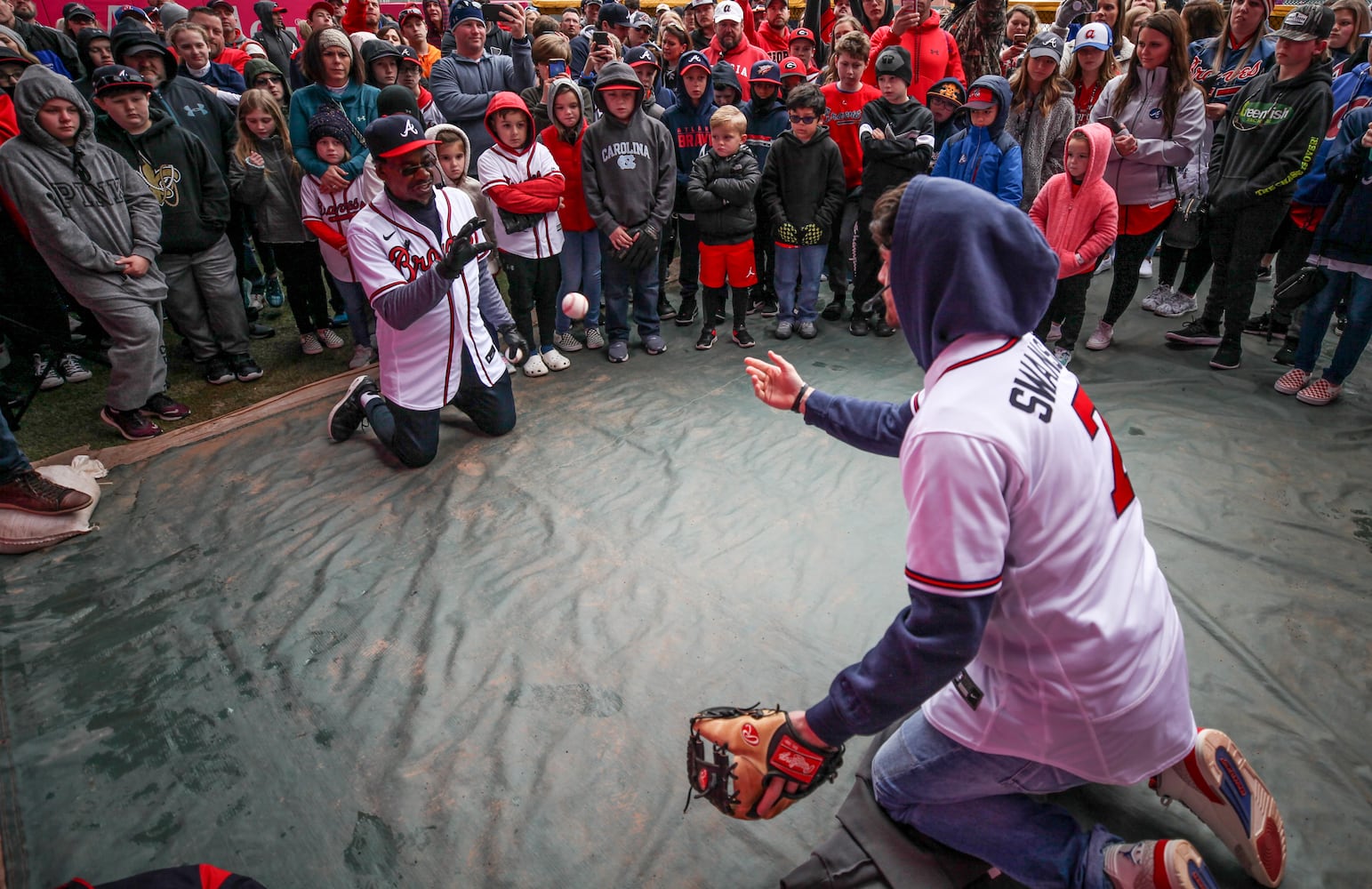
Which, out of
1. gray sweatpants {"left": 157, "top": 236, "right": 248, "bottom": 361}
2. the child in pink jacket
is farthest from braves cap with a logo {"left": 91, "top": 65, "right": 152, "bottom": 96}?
the child in pink jacket

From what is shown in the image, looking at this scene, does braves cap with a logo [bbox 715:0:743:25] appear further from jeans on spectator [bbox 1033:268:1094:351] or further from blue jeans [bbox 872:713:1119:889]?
blue jeans [bbox 872:713:1119:889]

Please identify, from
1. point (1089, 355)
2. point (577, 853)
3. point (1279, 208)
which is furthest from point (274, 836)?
point (1279, 208)

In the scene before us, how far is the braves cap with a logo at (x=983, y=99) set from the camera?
4.36 metres

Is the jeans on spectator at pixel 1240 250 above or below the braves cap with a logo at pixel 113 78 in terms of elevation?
below

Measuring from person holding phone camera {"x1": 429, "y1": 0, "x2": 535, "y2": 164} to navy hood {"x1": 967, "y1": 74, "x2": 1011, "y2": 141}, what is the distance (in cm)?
319

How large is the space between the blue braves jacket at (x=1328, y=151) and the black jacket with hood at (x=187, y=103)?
6.25 m

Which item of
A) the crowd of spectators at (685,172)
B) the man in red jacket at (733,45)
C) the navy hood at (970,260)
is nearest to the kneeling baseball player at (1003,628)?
the navy hood at (970,260)

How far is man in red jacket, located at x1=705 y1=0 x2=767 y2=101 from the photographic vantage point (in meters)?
5.79

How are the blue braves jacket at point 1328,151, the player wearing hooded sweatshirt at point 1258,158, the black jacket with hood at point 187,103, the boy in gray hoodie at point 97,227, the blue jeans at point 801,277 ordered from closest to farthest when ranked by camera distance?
1. the boy in gray hoodie at point 97,227
2. the player wearing hooded sweatshirt at point 1258,158
3. the blue braves jacket at point 1328,151
4. the black jacket with hood at point 187,103
5. the blue jeans at point 801,277

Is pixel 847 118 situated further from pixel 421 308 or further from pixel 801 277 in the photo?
pixel 421 308

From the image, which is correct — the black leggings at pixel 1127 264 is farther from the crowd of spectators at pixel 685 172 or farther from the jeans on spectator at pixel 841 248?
the jeans on spectator at pixel 841 248

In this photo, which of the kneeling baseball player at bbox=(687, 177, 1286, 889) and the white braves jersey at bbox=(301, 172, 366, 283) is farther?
the white braves jersey at bbox=(301, 172, 366, 283)

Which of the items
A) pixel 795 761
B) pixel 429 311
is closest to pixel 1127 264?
pixel 429 311

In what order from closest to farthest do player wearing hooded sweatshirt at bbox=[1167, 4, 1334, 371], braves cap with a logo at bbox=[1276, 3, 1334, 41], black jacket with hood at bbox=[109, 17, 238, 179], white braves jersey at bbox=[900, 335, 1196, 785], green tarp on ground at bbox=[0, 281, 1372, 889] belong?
white braves jersey at bbox=[900, 335, 1196, 785], green tarp on ground at bbox=[0, 281, 1372, 889], braves cap with a logo at bbox=[1276, 3, 1334, 41], player wearing hooded sweatshirt at bbox=[1167, 4, 1334, 371], black jacket with hood at bbox=[109, 17, 238, 179]
